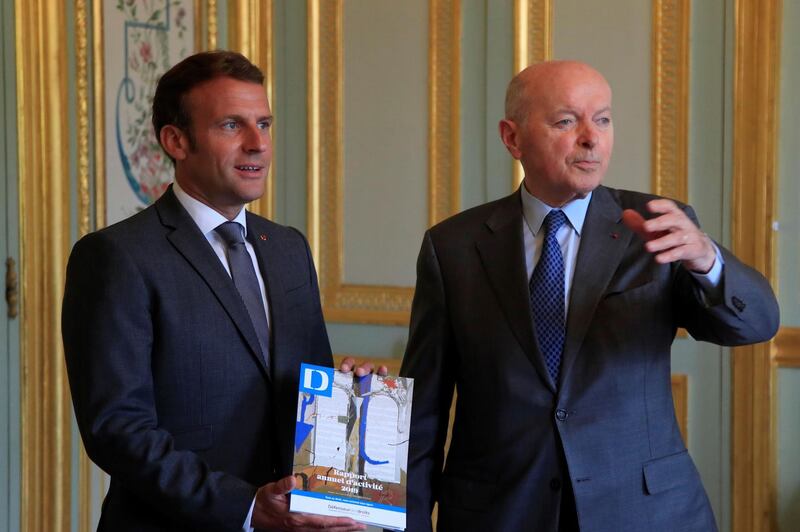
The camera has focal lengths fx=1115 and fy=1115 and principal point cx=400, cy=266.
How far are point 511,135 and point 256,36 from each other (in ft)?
8.12

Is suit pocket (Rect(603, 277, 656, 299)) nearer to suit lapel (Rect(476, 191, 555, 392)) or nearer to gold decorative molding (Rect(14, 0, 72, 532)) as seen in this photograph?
suit lapel (Rect(476, 191, 555, 392))

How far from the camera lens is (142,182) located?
408 cm

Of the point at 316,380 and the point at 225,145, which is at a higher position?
the point at 225,145

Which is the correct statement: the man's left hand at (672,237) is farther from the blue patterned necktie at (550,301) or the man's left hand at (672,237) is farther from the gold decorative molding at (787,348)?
the gold decorative molding at (787,348)

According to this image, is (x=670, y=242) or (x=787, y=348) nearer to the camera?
(x=670, y=242)

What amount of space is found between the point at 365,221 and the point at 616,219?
224 centimetres

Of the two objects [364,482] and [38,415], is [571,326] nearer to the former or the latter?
[364,482]

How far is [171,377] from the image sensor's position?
195 cm

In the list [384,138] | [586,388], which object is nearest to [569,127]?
[586,388]

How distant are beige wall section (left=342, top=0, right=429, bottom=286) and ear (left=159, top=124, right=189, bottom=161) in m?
2.07

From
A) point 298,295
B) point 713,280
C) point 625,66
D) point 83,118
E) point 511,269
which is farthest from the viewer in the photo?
point 83,118

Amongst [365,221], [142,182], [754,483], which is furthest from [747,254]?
[142,182]

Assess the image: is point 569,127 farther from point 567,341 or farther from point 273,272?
point 273,272

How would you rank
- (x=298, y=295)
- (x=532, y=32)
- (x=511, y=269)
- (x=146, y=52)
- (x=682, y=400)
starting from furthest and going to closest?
(x=146, y=52)
(x=532, y=32)
(x=682, y=400)
(x=298, y=295)
(x=511, y=269)
